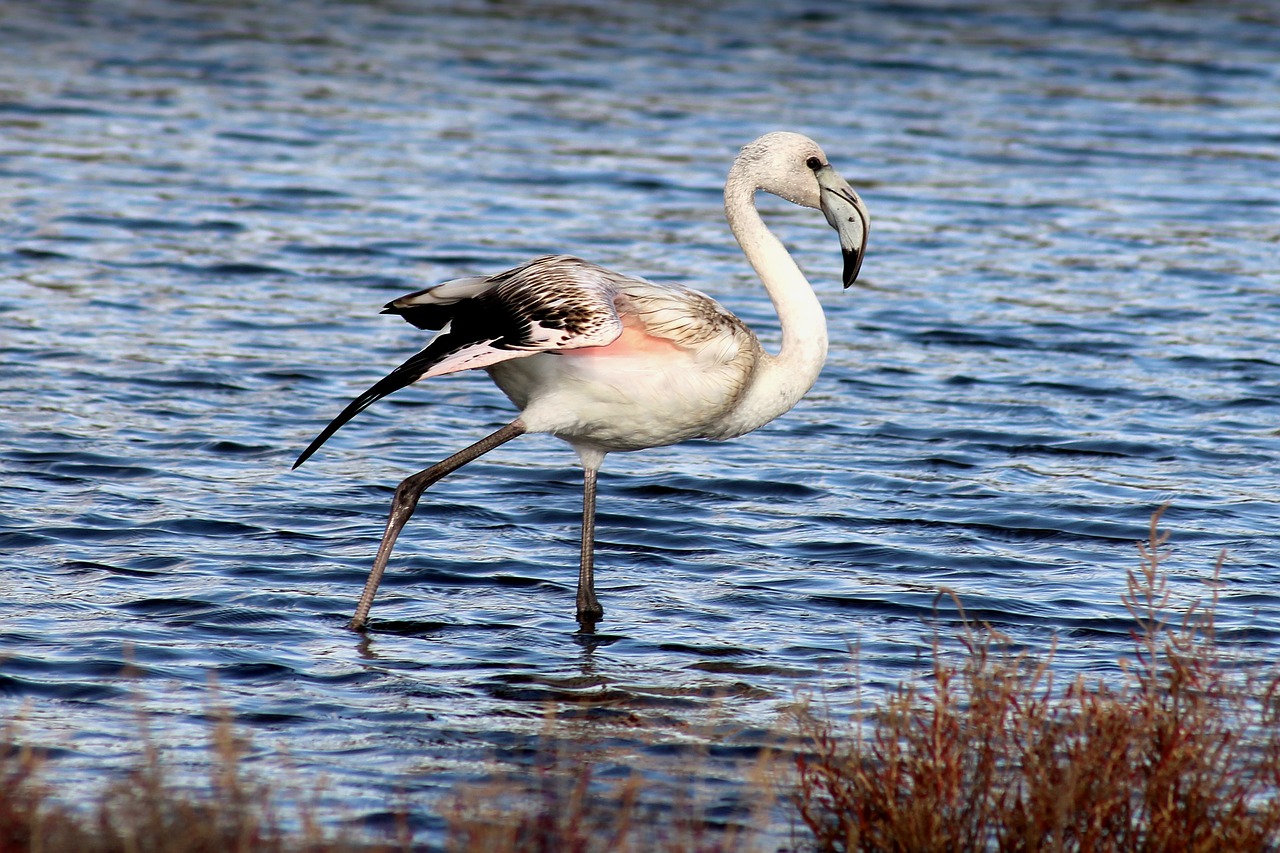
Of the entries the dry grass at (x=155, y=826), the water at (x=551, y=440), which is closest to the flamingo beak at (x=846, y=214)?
the water at (x=551, y=440)

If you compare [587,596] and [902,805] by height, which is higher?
[902,805]

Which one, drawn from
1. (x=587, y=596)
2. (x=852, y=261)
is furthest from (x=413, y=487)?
(x=852, y=261)

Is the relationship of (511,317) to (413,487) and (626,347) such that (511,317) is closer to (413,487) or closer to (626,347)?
(626,347)

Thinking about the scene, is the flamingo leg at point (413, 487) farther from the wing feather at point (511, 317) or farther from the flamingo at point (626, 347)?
the wing feather at point (511, 317)

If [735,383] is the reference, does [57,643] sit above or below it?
below

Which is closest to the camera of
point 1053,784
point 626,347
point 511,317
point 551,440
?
point 1053,784

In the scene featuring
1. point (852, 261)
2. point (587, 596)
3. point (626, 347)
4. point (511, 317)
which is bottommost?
point (587, 596)

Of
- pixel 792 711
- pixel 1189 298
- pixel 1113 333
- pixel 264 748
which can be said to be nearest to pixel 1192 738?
pixel 792 711

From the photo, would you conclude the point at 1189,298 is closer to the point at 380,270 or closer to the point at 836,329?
the point at 836,329

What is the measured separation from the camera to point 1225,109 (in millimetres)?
19078

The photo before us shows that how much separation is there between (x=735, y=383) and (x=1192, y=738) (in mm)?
2727

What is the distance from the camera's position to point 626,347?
23.5 ft

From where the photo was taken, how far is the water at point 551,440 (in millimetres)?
6957

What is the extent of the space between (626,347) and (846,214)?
112 cm
